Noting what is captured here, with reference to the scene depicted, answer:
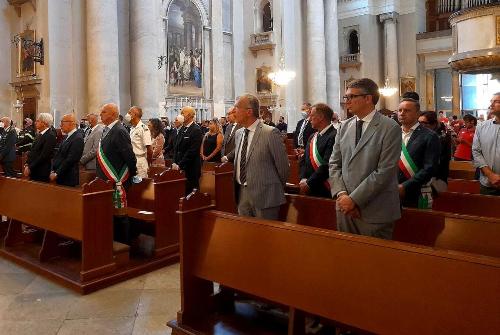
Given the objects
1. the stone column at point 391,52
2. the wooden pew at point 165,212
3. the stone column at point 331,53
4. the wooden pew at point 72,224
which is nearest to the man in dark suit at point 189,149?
the wooden pew at point 165,212

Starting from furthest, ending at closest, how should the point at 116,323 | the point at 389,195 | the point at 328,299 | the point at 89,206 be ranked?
the point at 89,206, the point at 116,323, the point at 389,195, the point at 328,299

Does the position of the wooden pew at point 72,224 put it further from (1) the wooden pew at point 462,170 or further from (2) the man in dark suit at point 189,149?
(1) the wooden pew at point 462,170

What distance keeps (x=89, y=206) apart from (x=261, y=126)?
1964mm

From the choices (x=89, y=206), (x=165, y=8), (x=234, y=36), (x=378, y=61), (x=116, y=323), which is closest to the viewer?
(x=116, y=323)

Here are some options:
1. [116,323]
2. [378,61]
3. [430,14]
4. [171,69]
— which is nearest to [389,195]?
[116,323]

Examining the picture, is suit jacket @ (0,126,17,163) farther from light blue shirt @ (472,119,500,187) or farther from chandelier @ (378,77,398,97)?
chandelier @ (378,77,398,97)

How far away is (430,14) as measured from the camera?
24.2 m

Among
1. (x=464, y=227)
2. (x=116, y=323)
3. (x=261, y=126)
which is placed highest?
(x=261, y=126)

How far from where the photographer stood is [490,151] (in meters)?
4.69

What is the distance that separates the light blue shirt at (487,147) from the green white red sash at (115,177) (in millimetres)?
3956

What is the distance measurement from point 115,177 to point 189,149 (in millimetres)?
1403

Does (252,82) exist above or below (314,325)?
above

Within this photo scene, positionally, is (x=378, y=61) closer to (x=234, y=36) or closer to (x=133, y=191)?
(x=234, y=36)

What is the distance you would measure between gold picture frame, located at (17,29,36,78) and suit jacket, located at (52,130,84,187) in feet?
28.7
